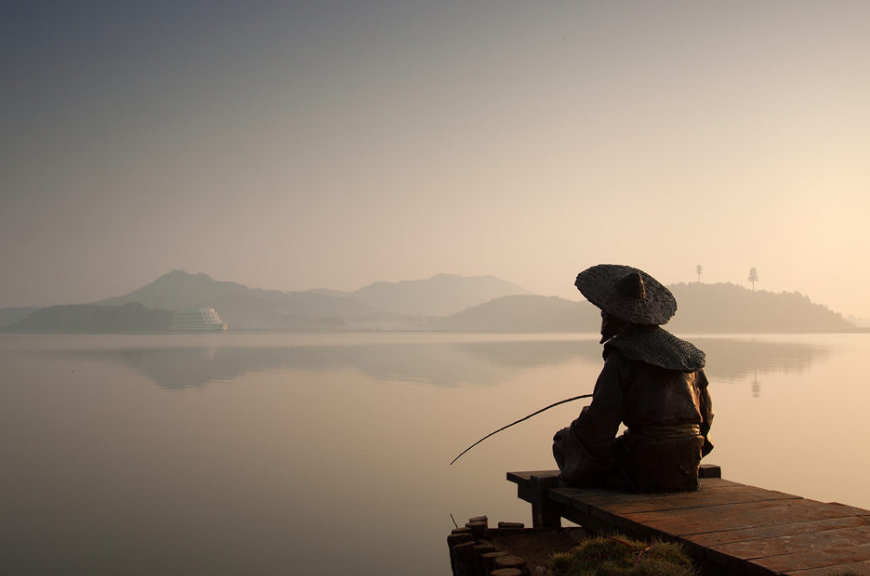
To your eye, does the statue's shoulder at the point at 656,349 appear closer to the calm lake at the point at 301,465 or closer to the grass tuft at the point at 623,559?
the grass tuft at the point at 623,559

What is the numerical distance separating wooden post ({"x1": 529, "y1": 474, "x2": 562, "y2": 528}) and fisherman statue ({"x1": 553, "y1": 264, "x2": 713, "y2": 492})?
0.48 feet

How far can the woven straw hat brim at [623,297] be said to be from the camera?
5.71m

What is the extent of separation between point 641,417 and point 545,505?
1119 millimetres

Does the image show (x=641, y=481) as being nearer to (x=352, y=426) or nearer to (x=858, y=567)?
(x=858, y=567)

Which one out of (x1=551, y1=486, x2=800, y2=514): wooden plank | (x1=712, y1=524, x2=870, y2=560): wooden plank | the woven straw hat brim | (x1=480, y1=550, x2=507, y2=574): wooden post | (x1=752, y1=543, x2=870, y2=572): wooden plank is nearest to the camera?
(x1=752, y1=543, x2=870, y2=572): wooden plank

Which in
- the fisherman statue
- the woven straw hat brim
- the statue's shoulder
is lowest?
the fisherman statue

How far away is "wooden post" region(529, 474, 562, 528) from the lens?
5.72m

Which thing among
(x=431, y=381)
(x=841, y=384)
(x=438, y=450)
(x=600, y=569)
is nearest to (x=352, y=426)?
(x=438, y=450)

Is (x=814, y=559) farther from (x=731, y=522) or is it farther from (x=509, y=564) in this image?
(x=509, y=564)

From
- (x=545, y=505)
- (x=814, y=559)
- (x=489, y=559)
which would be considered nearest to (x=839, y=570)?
(x=814, y=559)

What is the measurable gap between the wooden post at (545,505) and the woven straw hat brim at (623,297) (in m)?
1.51

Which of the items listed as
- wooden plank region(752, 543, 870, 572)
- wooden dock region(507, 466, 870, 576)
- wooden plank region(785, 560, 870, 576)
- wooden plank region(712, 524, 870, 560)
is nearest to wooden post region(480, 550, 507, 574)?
wooden dock region(507, 466, 870, 576)

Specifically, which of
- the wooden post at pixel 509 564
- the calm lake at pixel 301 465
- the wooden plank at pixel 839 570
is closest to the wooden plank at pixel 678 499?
the wooden post at pixel 509 564

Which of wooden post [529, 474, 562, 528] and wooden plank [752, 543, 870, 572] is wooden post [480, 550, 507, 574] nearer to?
wooden post [529, 474, 562, 528]
